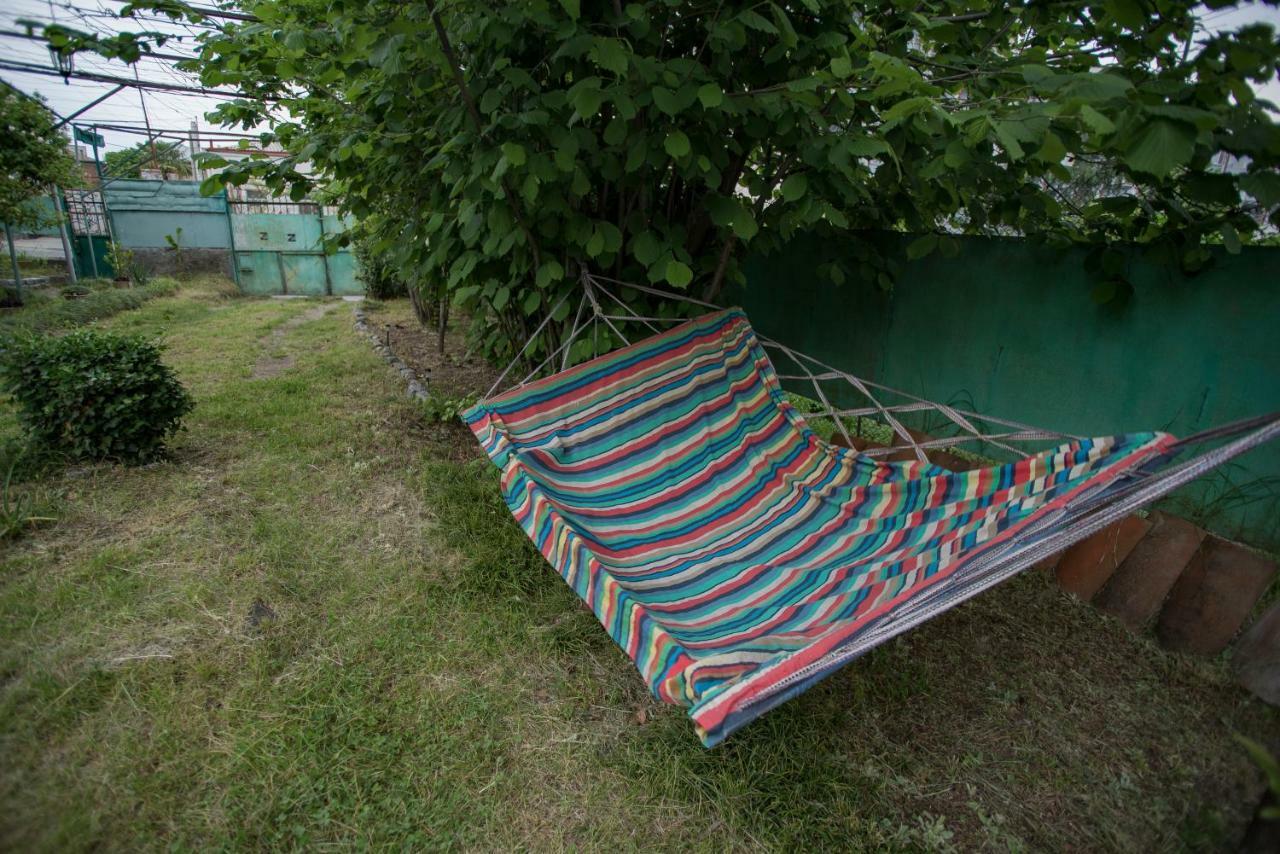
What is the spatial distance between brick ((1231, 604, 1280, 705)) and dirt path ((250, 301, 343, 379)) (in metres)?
5.07

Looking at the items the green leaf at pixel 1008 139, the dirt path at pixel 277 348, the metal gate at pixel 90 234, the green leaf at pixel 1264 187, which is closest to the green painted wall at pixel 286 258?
the metal gate at pixel 90 234

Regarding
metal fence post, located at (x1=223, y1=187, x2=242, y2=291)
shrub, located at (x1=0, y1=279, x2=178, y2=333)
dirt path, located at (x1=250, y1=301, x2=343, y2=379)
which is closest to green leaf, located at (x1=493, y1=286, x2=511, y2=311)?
dirt path, located at (x1=250, y1=301, x2=343, y2=379)

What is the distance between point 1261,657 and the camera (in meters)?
1.58

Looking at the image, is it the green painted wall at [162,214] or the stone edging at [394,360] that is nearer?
the stone edging at [394,360]

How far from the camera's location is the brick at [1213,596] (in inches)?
69.7

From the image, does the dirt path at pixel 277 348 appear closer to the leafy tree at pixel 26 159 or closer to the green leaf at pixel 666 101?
the leafy tree at pixel 26 159

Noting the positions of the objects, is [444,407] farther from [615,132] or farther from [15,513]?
[615,132]

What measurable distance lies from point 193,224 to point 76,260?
145cm

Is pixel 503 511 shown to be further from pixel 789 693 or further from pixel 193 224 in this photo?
pixel 193 224

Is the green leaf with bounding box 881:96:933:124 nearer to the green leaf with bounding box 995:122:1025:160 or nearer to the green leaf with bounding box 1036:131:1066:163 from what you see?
the green leaf with bounding box 995:122:1025:160

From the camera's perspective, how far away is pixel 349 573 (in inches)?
86.4

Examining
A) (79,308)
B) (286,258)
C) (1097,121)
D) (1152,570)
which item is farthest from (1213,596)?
(286,258)

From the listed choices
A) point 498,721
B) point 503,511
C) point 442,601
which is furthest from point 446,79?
point 498,721

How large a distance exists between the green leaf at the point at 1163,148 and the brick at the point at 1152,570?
4.08 ft
